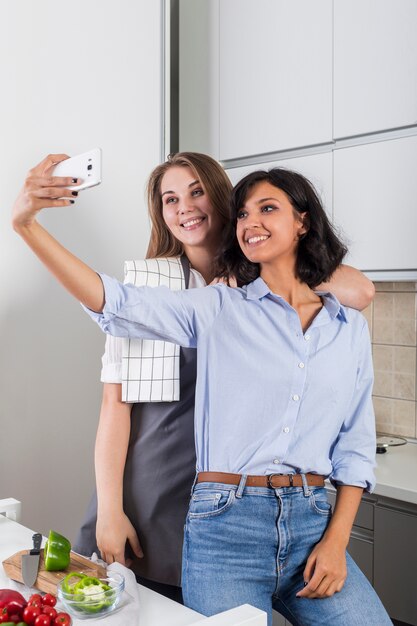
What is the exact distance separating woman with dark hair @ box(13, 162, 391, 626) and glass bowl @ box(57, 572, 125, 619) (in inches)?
7.3

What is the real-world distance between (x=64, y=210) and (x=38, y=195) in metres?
1.02

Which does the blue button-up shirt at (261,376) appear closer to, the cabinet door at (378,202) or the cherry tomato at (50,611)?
the cherry tomato at (50,611)

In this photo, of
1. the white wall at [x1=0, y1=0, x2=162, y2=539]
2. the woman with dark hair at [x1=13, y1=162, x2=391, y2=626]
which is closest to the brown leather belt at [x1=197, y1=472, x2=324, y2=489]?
the woman with dark hair at [x1=13, y1=162, x2=391, y2=626]

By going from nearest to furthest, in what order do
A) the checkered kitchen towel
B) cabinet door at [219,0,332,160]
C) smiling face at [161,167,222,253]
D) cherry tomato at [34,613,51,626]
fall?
1. cherry tomato at [34,613,51,626]
2. the checkered kitchen towel
3. smiling face at [161,167,222,253]
4. cabinet door at [219,0,332,160]

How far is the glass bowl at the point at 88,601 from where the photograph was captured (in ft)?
3.18

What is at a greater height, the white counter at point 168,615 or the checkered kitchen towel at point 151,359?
the checkered kitchen towel at point 151,359

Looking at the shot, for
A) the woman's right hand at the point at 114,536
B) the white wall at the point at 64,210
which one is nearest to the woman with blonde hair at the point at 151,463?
the woman's right hand at the point at 114,536

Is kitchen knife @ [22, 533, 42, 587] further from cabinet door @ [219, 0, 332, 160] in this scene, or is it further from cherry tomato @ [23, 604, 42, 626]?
cabinet door @ [219, 0, 332, 160]

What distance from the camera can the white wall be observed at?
190 centimetres

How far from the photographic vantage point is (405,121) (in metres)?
1.99

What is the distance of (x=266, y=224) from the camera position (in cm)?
125

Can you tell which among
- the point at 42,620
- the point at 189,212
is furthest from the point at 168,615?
the point at 189,212

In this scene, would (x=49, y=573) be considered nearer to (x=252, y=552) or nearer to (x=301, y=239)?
(x=252, y=552)

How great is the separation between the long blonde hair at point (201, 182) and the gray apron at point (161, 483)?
334 mm
